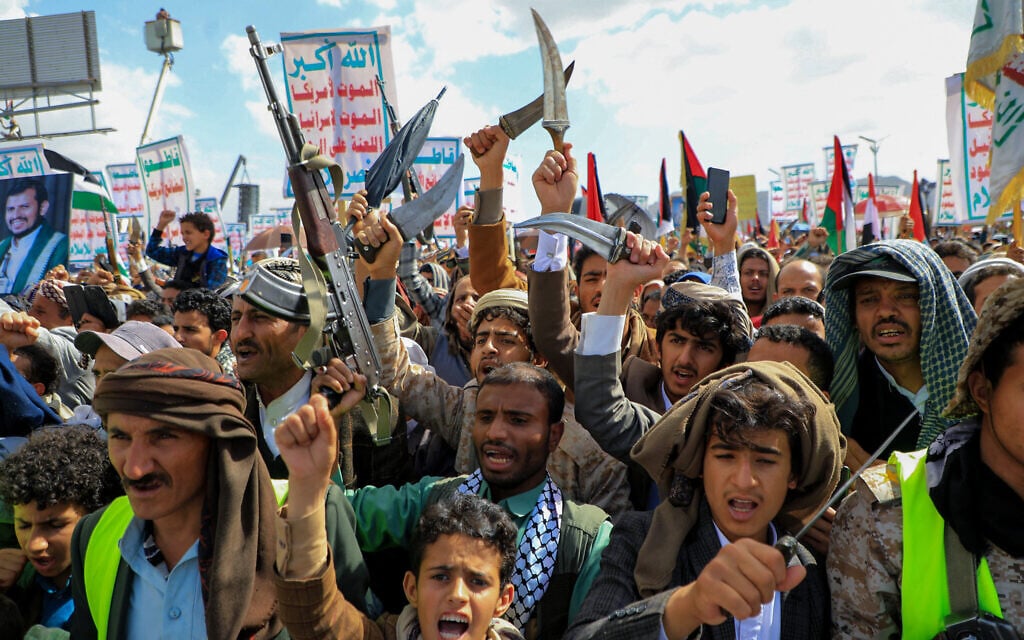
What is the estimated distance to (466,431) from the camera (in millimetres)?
3008

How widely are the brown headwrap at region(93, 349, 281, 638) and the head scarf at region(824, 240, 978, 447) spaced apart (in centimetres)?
205

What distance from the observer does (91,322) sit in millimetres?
4746

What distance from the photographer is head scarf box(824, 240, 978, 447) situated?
8.51ft

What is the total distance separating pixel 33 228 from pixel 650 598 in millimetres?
6547

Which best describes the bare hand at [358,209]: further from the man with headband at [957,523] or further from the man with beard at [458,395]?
the man with headband at [957,523]

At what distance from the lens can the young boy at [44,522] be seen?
7.97 ft

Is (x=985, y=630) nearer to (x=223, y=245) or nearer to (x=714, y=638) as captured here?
(x=714, y=638)

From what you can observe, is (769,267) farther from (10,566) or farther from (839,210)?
(10,566)

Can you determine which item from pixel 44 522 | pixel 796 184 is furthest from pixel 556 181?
pixel 796 184

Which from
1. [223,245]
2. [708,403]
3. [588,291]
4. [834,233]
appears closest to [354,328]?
[708,403]

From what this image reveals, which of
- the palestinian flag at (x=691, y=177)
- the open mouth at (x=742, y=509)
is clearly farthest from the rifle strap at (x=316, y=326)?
Result: the palestinian flag at (x=691, y=177)

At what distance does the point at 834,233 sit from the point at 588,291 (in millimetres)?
5476

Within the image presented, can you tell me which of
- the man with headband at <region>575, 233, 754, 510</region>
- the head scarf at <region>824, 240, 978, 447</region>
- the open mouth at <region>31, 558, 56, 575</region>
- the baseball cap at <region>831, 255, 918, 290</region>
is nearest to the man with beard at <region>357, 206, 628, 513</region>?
the man with headband at <region>575, 233, 754, 510</region>

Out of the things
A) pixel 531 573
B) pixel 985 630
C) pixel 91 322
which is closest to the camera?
pixel 985 630
